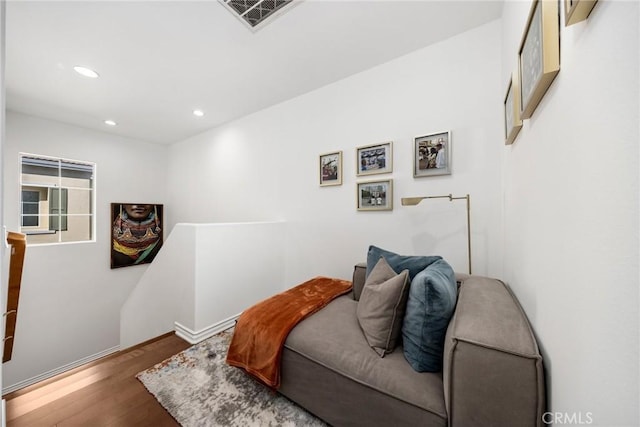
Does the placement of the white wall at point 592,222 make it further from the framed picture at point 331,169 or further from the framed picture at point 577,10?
the framed picture at point 331,169

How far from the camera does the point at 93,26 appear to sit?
1.77 m

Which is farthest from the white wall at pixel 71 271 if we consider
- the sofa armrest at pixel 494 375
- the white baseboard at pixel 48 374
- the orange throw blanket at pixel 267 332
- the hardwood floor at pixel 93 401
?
the sofa armrest at pixel 494 375

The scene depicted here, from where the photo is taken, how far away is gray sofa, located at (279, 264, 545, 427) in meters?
0.77

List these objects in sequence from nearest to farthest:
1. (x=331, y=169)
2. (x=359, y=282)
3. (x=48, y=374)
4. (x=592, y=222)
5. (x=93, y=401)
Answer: (x=592, y=222) < (x=93, y=401) < (x=359, y=282) < (x=331, y=169) < (x=48, y=374)

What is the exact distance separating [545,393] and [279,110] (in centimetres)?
325

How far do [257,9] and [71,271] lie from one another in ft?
14.1

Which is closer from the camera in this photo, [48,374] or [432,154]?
[432,154]

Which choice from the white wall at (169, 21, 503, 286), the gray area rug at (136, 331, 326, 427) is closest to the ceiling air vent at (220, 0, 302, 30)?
the white wall at (169, 21, 503, 286)

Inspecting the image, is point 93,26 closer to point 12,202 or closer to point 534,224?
point 12,202

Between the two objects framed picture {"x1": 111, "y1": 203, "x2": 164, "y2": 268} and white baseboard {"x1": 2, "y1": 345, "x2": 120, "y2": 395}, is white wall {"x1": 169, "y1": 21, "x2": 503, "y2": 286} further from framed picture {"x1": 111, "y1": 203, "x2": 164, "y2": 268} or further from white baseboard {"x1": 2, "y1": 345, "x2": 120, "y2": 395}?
white baseboard {"x1": 2, "y1": 345, "x2": 120, "y2": 395}

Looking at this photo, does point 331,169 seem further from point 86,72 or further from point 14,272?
point 14,272

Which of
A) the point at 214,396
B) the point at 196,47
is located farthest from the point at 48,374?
the point at 196,47

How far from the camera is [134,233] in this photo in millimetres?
4168

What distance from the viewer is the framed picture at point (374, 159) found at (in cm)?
223
